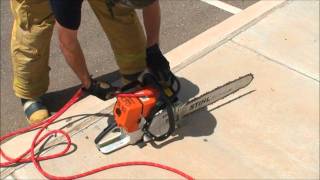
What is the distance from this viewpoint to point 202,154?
3344 mm

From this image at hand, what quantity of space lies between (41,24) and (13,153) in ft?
3.09

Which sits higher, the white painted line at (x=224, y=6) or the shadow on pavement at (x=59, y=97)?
the shadow on pavement at (x=59, y=97)

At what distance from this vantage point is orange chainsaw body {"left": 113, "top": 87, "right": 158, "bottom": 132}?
300 cm

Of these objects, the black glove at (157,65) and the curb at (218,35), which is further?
the curb at (218,35)

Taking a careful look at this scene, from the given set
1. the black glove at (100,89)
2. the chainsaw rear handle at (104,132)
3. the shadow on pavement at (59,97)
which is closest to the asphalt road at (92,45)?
the shadow on pavement at (59,97)

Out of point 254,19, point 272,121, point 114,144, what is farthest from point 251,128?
point 254,19

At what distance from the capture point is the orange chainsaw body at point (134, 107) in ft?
9.83

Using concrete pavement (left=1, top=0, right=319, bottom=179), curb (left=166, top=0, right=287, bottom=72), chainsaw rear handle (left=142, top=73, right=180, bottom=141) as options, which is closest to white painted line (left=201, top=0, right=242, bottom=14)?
curb (left=166, top=0, right=287, bottom=72)

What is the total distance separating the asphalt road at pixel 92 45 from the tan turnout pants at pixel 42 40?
27 cm

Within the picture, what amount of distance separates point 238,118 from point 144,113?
0.87m

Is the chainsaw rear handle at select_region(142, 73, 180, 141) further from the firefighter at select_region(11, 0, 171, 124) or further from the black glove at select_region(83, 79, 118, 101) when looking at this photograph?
the black glove at select_region(83, 79, 118, 101)

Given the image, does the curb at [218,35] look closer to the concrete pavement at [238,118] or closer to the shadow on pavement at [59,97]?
the concrete pavement at [238,118]

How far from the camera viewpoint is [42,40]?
359 cm

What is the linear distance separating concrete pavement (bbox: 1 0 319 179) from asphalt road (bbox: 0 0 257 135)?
0.41 meters
